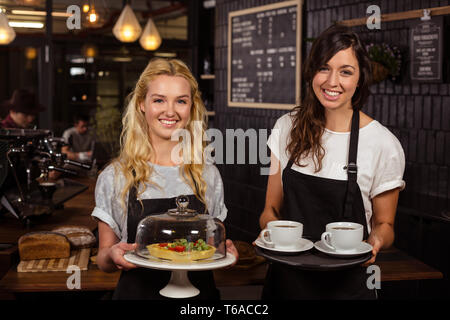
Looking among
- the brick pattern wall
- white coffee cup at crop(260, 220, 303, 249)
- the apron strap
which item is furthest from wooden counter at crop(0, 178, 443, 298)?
the brick pattern wall

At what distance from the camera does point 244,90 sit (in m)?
5.54

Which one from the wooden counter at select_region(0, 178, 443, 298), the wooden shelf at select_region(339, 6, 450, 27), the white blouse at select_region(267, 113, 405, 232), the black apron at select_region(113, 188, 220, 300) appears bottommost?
the wooden counter at select_region(0, 178, 443, 298)

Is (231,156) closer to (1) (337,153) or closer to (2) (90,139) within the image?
(2) (90,139)

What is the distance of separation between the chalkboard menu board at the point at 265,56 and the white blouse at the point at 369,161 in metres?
2.80

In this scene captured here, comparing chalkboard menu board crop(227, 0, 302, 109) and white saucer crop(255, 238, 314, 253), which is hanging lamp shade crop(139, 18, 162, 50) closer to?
chalkboard menu board crop(227, 0, 302, 109)

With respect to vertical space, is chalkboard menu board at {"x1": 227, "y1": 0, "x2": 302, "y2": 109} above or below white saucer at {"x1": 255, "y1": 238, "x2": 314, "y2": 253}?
above

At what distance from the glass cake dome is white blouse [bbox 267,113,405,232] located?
0.40m

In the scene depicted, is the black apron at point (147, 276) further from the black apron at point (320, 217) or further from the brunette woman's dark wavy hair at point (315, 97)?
the brunette woman's dark wavy hair at point (315, 97)

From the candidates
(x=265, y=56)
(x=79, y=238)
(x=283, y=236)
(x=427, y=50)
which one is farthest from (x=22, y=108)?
(x=283, y=236)

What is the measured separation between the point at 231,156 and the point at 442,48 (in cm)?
259

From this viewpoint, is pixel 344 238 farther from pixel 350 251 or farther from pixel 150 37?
pixel 150 37

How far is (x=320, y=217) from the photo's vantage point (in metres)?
1.94

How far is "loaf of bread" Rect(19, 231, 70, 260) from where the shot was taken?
7.49 feet

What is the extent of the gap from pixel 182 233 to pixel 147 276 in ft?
0.60
